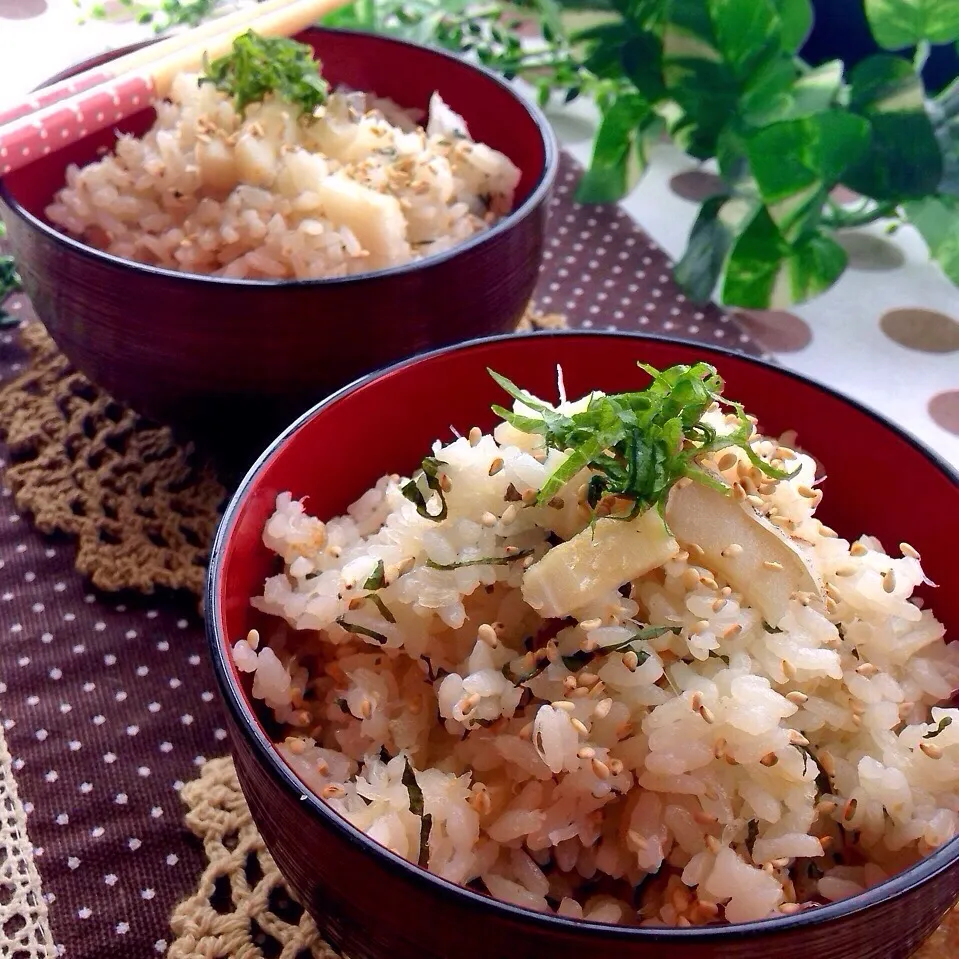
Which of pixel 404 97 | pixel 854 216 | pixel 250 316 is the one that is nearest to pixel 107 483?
pixel 250 316

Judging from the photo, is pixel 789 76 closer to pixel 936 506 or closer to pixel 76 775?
pixel 936 506

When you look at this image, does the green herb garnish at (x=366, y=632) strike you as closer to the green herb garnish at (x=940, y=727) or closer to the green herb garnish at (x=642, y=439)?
the green herb garnish at (x=642, y=439)

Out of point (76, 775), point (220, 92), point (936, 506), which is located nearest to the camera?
point (936, 506)

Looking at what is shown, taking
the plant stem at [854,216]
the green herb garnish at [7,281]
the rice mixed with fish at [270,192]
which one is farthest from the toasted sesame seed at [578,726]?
the plant stem at [854,216]

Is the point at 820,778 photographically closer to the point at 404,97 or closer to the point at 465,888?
the point at 465,888

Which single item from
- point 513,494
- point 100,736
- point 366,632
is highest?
point 513,494

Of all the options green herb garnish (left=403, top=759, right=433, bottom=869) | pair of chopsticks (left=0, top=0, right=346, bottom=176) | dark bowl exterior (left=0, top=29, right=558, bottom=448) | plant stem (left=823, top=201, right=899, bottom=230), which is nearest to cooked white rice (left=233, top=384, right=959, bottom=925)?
green herb garnish (left=403, top=759, right=433, bottom=869)

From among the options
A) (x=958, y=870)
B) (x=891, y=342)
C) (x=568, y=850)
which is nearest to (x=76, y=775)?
(x=568, y=850)
